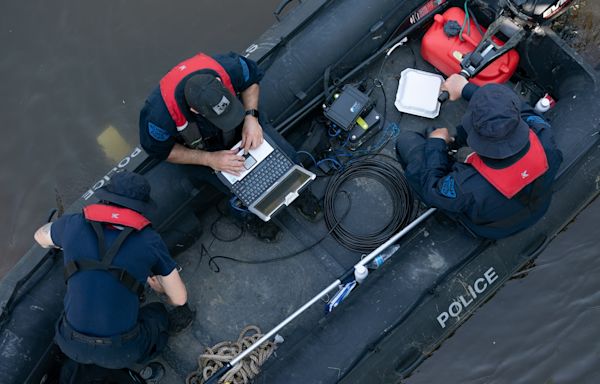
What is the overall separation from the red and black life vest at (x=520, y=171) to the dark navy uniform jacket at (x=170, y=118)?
1.25 meters

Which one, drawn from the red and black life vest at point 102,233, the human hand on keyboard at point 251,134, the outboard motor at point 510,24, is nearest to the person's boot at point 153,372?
the red and black life vest at point 102,233

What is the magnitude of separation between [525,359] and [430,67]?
1947mm

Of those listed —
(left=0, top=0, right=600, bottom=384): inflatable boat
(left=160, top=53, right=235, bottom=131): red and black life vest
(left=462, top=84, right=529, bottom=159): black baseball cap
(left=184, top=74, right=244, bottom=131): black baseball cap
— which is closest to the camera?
(left=462, top=84, right=529, bottom=159): black baseball cap

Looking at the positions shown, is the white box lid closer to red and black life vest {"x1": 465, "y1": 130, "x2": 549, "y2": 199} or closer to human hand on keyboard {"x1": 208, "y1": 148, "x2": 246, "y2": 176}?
red and black life vest {"x1": 465, "y1": 130, "x2": 549, "y2": 199}

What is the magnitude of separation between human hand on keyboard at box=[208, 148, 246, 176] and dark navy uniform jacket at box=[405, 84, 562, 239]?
0.84 metres

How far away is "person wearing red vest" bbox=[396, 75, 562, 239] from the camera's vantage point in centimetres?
226

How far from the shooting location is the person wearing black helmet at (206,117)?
2.46 m

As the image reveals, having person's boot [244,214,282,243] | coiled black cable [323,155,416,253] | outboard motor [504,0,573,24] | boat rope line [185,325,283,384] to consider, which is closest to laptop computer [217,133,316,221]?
person's boot [244,214,282,243]

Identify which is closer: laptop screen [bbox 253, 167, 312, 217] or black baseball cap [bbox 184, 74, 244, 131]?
black baseball cap [bbox 184, 74, 244, 131]

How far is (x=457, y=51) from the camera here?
10.6ft

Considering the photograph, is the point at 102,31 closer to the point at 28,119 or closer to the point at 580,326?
the point at 28,119

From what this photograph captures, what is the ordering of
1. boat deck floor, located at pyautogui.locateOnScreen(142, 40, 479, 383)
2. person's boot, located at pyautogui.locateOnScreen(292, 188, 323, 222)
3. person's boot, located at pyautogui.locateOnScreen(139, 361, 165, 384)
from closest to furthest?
person's boot, located at pyautogui.locateOnScreen(139, 361, 165, 384)
boat deck floor, located at pyautogui.locateOnScreen(142, 40, 479, 383)
person's boot, located at pyautogui.locateOnScreen(292, 188, 323, 222)

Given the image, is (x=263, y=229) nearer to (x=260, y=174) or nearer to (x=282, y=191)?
(x=282, y=191)

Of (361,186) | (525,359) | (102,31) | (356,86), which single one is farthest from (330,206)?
(102,31)
